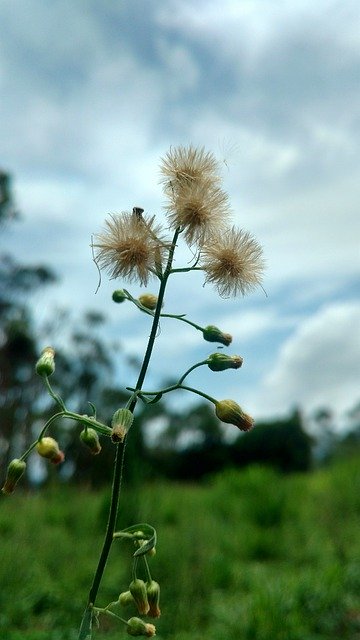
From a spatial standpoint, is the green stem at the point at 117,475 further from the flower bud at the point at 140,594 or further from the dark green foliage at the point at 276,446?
the dark green foliage at the point at 276,446

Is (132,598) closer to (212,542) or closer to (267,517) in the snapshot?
(212,542)

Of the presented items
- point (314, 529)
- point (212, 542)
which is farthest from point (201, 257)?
point (314, 529)

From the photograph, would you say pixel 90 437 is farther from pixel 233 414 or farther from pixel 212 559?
pixel 212 559

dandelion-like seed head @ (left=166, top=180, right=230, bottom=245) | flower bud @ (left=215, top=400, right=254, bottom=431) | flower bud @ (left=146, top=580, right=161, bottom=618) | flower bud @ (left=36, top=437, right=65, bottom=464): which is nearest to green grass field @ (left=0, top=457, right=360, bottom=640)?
flower bud @ (left=146, top=580, right=161, bottom=618)

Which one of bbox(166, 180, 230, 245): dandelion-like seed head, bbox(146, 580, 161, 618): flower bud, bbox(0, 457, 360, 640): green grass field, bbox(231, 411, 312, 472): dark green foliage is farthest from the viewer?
bbox(231, 411, 312, 472): dark green foliage

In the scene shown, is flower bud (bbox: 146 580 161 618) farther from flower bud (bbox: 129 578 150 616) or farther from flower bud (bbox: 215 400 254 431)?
flower bud (bbox: 215 400 254 431)

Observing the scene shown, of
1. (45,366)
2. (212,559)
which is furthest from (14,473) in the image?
(212,559)
